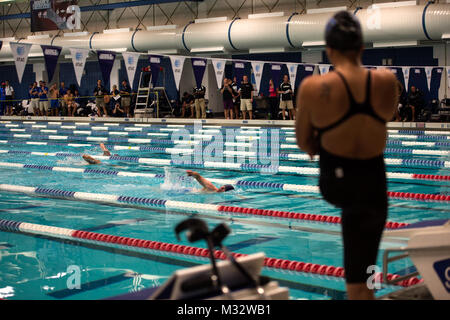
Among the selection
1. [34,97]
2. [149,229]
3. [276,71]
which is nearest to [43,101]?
[34,97]

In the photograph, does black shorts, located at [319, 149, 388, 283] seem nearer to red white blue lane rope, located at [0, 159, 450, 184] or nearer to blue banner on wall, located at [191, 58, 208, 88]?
red white blue lane rope, located at [0, 159, 450, 184]

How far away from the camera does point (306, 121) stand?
2.38m

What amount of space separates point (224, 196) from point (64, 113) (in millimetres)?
17814

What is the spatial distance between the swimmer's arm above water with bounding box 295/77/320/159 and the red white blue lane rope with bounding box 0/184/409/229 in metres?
3.41

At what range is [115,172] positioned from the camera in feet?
31.4

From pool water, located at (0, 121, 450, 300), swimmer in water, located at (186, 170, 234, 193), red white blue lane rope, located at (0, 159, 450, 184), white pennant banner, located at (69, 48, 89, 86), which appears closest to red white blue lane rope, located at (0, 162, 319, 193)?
red white blue lane rope, located at (0, 159, 450, 184)

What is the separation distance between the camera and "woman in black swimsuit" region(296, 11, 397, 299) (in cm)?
233

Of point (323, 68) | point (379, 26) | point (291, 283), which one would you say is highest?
point (379, 26)

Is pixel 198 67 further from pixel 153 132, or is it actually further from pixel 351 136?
pixel 351 136

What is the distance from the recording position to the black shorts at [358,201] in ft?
7.66

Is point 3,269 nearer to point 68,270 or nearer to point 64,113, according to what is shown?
point 68,270

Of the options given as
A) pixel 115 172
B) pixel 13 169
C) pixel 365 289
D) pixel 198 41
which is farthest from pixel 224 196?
pixel 198 41

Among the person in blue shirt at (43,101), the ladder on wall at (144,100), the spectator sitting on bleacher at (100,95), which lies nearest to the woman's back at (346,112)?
the ladder on wall at (144,100)

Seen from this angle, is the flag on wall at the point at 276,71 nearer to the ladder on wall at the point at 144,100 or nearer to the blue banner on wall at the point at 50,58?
the ladder on wall at the point at 144,100
